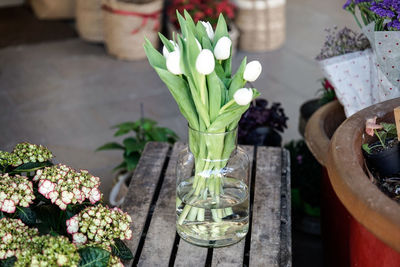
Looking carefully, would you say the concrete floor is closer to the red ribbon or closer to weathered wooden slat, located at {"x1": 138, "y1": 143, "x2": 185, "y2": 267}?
the red ribbon

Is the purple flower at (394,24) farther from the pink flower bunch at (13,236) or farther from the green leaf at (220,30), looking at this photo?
the pink flower bunch at (13,236)

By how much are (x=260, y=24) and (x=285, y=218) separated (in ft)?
9.81

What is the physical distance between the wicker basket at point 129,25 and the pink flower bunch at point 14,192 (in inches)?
119

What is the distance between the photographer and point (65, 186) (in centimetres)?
162

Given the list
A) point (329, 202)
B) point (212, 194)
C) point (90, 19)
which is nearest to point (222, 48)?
point (212, 194)

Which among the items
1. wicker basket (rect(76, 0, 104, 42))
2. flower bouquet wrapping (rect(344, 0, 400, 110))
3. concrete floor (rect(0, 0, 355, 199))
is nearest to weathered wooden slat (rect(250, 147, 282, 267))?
flower bouquet wrapping (rect(344, 0, 400, 110))

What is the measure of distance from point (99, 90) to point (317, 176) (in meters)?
1.90

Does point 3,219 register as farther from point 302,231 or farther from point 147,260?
point 302,231

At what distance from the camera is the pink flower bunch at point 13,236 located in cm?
143

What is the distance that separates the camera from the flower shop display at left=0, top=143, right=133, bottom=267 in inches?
54.7

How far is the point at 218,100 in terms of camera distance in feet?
5.25

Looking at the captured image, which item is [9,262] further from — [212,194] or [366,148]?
[366,148]

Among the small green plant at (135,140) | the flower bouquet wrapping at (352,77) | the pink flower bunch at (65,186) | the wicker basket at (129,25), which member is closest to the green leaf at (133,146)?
the small green plant at (135,140)

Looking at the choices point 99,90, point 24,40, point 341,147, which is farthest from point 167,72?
point 24,40
